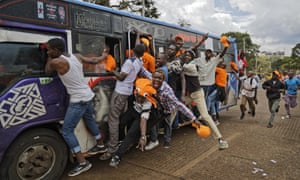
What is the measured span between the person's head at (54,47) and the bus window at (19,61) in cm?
21

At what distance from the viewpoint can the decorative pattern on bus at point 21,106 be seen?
2868 millimetres

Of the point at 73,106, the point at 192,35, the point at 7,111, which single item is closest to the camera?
the point at 7,111

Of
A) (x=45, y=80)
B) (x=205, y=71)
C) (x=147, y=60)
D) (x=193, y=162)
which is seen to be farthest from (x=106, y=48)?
(x=205, y=71)

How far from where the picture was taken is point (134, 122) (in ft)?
13.1

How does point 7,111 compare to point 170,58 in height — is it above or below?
below

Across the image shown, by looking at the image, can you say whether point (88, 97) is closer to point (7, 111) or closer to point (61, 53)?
point (61, 53)

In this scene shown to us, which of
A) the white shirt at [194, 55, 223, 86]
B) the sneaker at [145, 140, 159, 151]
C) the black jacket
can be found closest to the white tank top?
the sneaker at [145, 140, 159, 151]

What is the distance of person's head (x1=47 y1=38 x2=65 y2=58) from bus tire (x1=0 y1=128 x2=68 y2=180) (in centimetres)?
105

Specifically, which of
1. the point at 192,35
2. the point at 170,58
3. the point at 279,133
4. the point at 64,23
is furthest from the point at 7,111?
the point at 279,133

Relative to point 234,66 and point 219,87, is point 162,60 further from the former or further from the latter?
point 234,66

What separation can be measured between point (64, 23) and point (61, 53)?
0.58m

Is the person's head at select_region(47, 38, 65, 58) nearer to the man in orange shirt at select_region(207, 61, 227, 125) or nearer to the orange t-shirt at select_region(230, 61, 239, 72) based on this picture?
the man in orange shirt at select_region(207, 61, 227, 125)

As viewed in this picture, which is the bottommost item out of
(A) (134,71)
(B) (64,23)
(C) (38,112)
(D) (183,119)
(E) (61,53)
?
(D) (183,119)

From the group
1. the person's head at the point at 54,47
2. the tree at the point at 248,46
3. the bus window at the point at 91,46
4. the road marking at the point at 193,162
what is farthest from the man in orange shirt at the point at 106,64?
the tree at the point at 248,46
